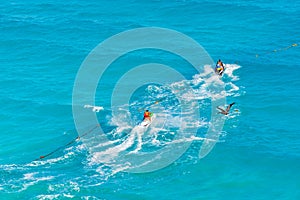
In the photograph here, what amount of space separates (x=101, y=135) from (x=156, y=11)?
46821 millimetres

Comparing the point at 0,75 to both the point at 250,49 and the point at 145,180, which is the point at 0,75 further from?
the point at 250,49

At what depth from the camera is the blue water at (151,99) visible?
65250mm

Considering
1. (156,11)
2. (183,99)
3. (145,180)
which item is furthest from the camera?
(156,11)

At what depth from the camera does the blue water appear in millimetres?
65250

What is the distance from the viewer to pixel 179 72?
92.2 meters

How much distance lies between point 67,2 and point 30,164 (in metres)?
59.4

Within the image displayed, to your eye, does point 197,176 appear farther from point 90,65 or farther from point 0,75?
point 0,75

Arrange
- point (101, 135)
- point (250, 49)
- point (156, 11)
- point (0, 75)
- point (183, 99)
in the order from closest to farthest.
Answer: point (101, 135)
point (183, 99)
point (0, 75)
point (250, 49)
point (156, 11)

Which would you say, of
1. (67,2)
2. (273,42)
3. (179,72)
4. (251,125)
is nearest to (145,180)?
(251,125)

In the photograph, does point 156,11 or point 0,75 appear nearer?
point 0,75

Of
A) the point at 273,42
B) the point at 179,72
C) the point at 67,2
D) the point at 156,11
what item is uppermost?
the point at 67,2

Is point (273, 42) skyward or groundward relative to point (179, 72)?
skyward

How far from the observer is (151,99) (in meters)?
83.6

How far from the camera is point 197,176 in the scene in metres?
66.6
